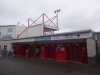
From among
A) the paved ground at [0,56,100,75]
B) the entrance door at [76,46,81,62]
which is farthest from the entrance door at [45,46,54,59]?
the paved ground at [0,56,100,75]

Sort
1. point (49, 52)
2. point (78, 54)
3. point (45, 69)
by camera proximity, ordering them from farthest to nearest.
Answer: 1. point (49, 52)
2. point (78, 54)
3. point (45, 69)

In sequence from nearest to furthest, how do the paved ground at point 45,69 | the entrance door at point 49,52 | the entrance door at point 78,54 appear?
the paved ground at point 45,69 < the entrance door at point 78,54 < the entrance door at point 49,52

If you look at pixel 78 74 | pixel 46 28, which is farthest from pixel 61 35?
pixel 46 28

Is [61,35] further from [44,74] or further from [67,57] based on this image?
[44,74]

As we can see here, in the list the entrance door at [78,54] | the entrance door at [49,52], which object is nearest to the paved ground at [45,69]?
the entrance door at [78,54]

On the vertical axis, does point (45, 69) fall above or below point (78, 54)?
below

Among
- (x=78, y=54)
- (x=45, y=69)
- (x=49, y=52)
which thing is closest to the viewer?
(x=45, y=69)

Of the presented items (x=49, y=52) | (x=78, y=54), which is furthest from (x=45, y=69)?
(x=49, y=52)

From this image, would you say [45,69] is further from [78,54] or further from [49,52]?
[49,52]

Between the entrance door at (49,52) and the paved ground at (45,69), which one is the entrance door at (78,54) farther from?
the entrance door at (49,52)

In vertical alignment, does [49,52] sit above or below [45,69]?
above

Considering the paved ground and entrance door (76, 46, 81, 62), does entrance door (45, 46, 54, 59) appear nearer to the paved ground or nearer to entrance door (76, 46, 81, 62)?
entrance door (76, 46, 81, 62)

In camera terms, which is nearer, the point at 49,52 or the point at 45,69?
the point at 45,69

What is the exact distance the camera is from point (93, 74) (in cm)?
822
